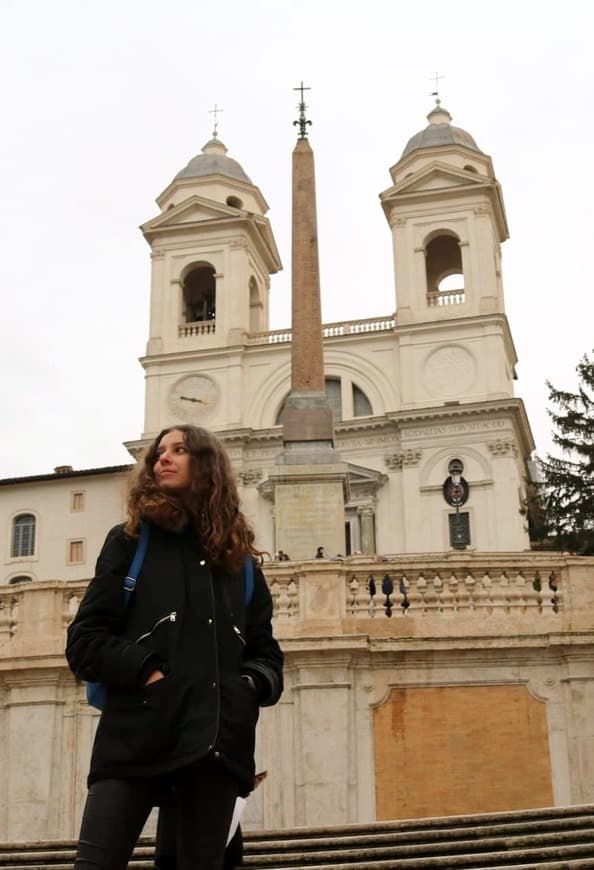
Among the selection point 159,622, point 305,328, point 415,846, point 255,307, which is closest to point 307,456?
point 305,328

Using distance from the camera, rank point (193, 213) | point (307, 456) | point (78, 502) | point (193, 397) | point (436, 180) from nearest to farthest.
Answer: point (307, 456) → point (78, 502) → point (193, 397) → point (436, 180) → point (193, 213)

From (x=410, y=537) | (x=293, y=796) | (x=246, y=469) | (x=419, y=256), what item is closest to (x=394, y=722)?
(x=293, y=796)

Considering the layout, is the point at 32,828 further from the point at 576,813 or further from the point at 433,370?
the point at 433,370

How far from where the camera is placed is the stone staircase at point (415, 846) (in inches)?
307

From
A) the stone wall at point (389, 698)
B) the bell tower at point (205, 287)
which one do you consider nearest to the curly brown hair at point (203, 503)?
the stone wall at point (389, 698)

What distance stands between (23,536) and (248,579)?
52.0 meters

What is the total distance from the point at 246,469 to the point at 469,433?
9623mm

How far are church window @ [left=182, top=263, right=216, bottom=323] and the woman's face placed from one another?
177 ft

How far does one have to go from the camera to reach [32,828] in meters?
12.3

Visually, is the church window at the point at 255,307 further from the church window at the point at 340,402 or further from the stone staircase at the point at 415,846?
the stone staircase at the point at 415,846

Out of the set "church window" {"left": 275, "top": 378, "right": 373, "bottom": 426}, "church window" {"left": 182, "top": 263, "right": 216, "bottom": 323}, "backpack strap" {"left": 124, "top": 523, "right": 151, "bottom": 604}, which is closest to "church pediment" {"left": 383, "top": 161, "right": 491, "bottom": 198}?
"church window" {"left": 275, "top": 378, "right": 373, "bottom": 426}

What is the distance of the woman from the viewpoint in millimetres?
4250

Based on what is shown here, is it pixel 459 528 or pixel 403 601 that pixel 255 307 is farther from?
pixel 403 601

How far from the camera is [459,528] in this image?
161 ft
